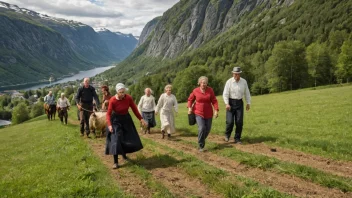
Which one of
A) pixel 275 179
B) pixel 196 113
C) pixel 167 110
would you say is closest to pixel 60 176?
pixel 196 113

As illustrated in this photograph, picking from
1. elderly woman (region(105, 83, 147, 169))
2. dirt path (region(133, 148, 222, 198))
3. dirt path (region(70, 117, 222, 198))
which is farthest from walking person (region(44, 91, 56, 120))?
dirt path (region(133, 148, 222, 198))

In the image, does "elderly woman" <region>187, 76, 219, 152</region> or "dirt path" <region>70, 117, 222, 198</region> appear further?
"elderly woman" <region>187, 76, 219, 152</region>

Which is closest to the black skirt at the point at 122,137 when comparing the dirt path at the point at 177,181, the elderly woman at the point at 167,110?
the dirt path at the point at 177,181

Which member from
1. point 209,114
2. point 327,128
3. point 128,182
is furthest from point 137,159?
point 327,128

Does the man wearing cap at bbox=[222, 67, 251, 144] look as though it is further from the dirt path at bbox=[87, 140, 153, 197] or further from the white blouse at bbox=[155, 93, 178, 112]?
the dirt path at bbox=[87, 140, 153, 197]

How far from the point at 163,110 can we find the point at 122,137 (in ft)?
22.5

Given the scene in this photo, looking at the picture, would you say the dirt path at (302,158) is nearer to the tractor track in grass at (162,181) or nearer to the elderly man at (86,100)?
the tractor track in grass at (162,181)

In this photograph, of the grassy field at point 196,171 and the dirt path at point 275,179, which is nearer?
the dirt path at point 275,179

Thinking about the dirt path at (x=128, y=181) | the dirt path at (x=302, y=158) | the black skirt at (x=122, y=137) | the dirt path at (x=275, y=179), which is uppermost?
the black skirt at (x=122, y=137)

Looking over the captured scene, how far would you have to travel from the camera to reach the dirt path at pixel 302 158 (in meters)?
9.57

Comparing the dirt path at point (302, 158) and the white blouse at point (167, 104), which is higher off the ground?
the white blouse at point (167, 104)

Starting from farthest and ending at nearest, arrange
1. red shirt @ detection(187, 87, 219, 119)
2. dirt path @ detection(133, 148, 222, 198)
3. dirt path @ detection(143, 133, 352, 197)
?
red shirt @ detection(187, 87, 219, 119) < dirt path @ detection(133, 148, 222, 198) < dirt path @ detection(143, 133, 352, 197)

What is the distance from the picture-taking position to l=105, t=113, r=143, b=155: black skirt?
37.1 feet

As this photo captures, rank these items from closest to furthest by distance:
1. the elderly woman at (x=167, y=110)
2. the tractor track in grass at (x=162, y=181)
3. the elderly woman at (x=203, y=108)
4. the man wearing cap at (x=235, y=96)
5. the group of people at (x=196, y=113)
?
the tractor track in grass at (x=162, y=181)
the group of people at (x=196, y=113)
the elderly woman at (x=203, y=108)
the man wearing cap at (x=235, y=96)
the elderly woman at (x=167, y=110)
